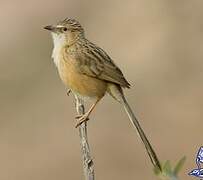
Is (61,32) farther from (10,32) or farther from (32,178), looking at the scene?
(10,32)

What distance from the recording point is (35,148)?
15.7 metres

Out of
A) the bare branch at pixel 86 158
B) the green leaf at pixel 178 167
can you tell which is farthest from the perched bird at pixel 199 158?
the bare branch at pixel 86 158

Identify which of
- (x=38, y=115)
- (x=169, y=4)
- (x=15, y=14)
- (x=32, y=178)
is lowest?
(x=32, y=178)

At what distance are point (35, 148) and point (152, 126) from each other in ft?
6.31

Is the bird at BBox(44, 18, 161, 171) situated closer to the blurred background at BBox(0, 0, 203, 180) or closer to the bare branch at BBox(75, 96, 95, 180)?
the bare branch at BBox(75, 96, 95, 180)

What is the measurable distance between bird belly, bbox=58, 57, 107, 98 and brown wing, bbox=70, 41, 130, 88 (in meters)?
0.04

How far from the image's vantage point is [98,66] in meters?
6.34

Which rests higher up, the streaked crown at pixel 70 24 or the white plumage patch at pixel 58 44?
the streaked crown at pixel 70 24

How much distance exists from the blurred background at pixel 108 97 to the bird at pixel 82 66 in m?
6.03

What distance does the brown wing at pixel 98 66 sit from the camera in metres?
6.30

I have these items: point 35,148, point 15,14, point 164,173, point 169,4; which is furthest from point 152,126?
point 164,173

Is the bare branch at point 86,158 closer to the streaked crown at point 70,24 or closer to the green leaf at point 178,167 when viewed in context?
the green leaf at point 178,167

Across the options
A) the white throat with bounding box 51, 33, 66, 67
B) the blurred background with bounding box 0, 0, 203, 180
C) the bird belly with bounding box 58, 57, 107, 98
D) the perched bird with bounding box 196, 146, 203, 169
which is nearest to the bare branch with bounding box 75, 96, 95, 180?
the perched bird with bounding box 196, 146, 203, 169

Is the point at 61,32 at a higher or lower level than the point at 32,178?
lower
